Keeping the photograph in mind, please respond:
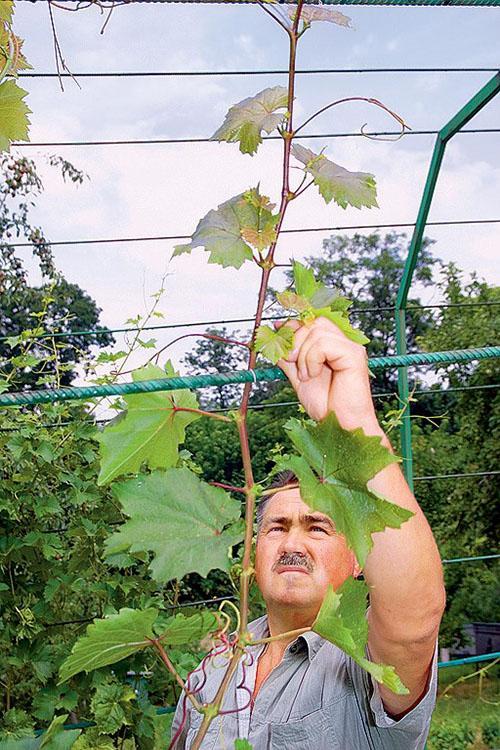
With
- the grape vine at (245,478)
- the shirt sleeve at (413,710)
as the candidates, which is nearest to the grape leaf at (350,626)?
the grape vine at (245,478)

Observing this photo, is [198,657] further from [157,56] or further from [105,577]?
[157,56]

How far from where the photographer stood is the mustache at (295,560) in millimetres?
1189

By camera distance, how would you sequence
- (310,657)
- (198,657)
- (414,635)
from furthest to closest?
(198,657) < (310,657) < (414,635)

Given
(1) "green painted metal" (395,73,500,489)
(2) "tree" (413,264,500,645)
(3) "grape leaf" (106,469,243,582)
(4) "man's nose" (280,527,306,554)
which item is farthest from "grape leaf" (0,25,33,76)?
(2) "tree" (413,264,500,645)

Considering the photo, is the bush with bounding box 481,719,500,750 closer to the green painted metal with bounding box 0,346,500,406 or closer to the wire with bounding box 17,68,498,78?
the wire with bounding box 17,68,498,78

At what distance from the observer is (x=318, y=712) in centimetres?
106

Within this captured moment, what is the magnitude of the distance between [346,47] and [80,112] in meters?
1.15

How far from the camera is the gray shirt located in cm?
97

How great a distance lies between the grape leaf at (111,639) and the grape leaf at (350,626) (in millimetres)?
107

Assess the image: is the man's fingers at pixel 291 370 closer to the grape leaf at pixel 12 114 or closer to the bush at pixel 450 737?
the grape leaf at pixel 12 114

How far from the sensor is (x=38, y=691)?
2.16 metres

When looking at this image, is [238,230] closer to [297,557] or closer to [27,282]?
[297,557]

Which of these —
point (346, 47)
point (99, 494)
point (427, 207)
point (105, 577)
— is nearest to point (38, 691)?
point (105, 577)

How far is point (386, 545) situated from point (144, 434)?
23 cm
